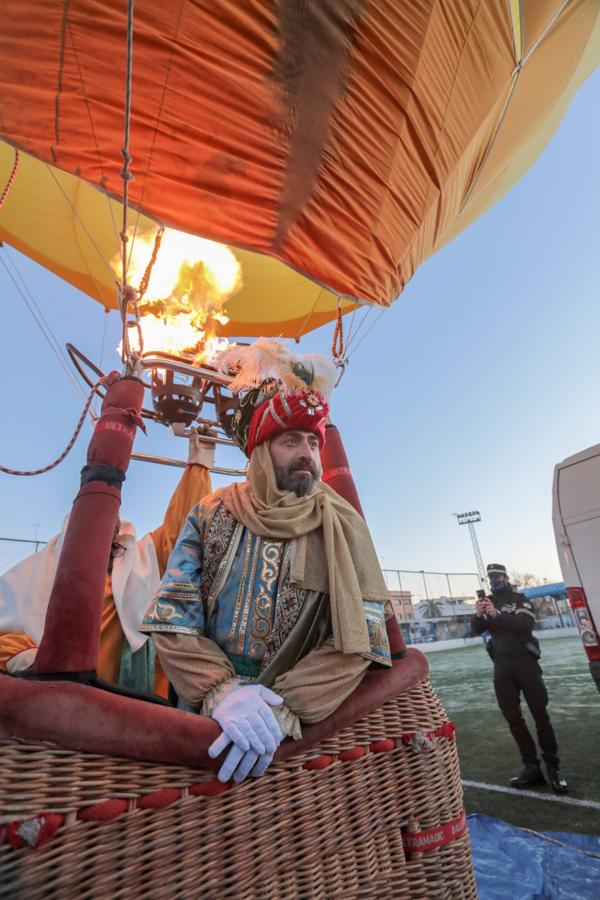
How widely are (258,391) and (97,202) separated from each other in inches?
176

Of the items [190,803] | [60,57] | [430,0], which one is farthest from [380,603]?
[430,0]

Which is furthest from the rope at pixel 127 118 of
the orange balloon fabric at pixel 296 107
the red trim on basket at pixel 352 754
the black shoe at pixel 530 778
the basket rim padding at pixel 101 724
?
the black shoe at pixel 530 778

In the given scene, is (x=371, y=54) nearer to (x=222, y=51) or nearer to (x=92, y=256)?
(x=222, y=51)

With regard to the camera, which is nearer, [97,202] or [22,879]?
[22,879]

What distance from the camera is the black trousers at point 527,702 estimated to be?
3.86 meters

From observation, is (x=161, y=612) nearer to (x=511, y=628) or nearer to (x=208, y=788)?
(x=208, y=788)

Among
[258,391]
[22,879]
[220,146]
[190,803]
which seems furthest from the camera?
[220,146]

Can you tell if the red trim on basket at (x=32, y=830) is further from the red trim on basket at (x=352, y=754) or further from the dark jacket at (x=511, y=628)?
the dark jacket at (x=511, y=628)

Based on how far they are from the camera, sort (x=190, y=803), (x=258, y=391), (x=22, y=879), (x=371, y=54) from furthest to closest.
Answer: (x=371, y=54) < (x=258, y=391) < (x=190, y=803) < (x=22, y=879)

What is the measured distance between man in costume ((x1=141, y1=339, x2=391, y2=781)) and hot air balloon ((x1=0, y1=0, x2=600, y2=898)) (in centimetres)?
10

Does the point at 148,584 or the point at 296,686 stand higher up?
the point at 148,584

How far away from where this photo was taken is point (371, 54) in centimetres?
273

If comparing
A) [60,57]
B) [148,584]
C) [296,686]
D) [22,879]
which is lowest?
[22,879]

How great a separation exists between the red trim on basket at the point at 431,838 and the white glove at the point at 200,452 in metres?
2.57
